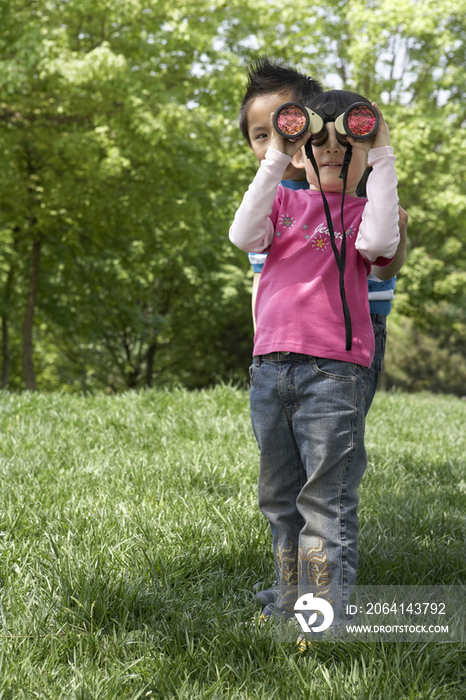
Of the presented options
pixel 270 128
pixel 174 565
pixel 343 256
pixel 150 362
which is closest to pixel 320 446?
pixel 343 256

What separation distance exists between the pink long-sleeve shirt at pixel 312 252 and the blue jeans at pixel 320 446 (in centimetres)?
6

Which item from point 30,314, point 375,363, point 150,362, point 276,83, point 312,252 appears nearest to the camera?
point 312,252

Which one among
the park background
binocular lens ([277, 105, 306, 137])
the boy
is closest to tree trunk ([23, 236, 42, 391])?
the park background

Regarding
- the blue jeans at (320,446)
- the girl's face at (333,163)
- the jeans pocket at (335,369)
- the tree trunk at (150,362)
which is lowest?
the tree trunk at (150,362)

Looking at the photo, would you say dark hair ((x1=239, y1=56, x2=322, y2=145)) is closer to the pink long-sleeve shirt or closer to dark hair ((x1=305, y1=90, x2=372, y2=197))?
dark hair ((x1=305, y1=90, x2=372, y2=197))

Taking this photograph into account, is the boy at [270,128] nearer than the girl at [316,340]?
No

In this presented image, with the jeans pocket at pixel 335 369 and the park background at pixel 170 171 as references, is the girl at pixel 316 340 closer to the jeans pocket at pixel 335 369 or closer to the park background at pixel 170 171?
the jeans pocket at pixel 335 369

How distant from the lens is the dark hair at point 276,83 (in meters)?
2.07

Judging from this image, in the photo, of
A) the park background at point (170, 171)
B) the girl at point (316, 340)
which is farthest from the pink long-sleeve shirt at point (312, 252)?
A: the park background at point (170, 171)

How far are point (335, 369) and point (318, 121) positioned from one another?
0.69 m

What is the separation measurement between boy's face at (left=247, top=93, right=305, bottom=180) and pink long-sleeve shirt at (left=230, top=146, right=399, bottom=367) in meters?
0.23

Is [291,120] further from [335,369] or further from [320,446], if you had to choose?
[320,446]

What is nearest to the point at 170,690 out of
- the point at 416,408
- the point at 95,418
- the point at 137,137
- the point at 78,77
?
the point at 95,418

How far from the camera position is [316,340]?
1684 mm
